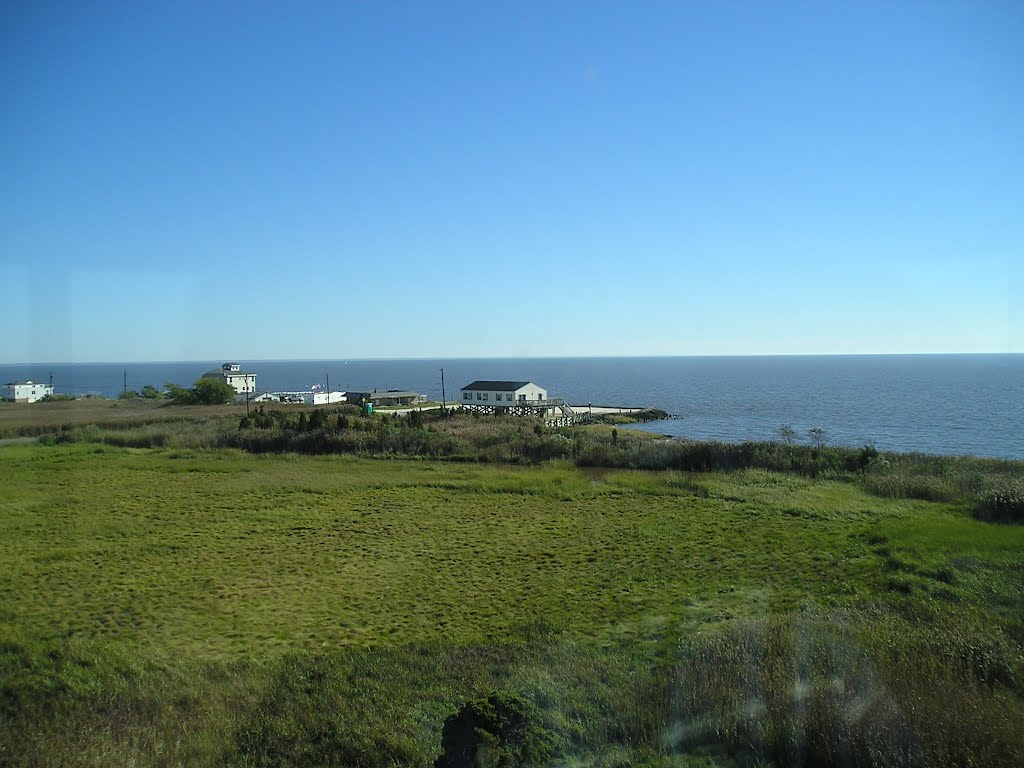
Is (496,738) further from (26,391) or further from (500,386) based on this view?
(26,391)

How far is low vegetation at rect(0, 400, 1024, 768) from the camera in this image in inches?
252

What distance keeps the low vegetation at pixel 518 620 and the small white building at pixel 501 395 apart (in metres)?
39.4

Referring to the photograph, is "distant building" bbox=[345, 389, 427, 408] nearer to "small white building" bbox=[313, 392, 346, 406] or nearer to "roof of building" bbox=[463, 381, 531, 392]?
"small white building" bbox=[313, 392, 346, 406]

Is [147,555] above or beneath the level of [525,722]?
beneath

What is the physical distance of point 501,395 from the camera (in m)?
68.5

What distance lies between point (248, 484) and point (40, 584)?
13362 mm

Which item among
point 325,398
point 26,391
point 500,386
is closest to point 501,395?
point 500,386

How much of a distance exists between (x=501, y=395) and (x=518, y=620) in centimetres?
→ 5700

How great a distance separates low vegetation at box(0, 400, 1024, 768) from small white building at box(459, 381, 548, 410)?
39.4m

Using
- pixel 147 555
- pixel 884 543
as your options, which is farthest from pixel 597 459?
pixel 147 555

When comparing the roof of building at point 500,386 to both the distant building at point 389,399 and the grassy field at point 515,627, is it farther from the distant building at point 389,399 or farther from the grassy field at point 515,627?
the grassy field at point 515,627

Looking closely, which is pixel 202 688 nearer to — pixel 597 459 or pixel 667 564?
pixel 667 564

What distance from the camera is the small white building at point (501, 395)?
67.5 meters

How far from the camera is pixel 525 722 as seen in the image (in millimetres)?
6258
